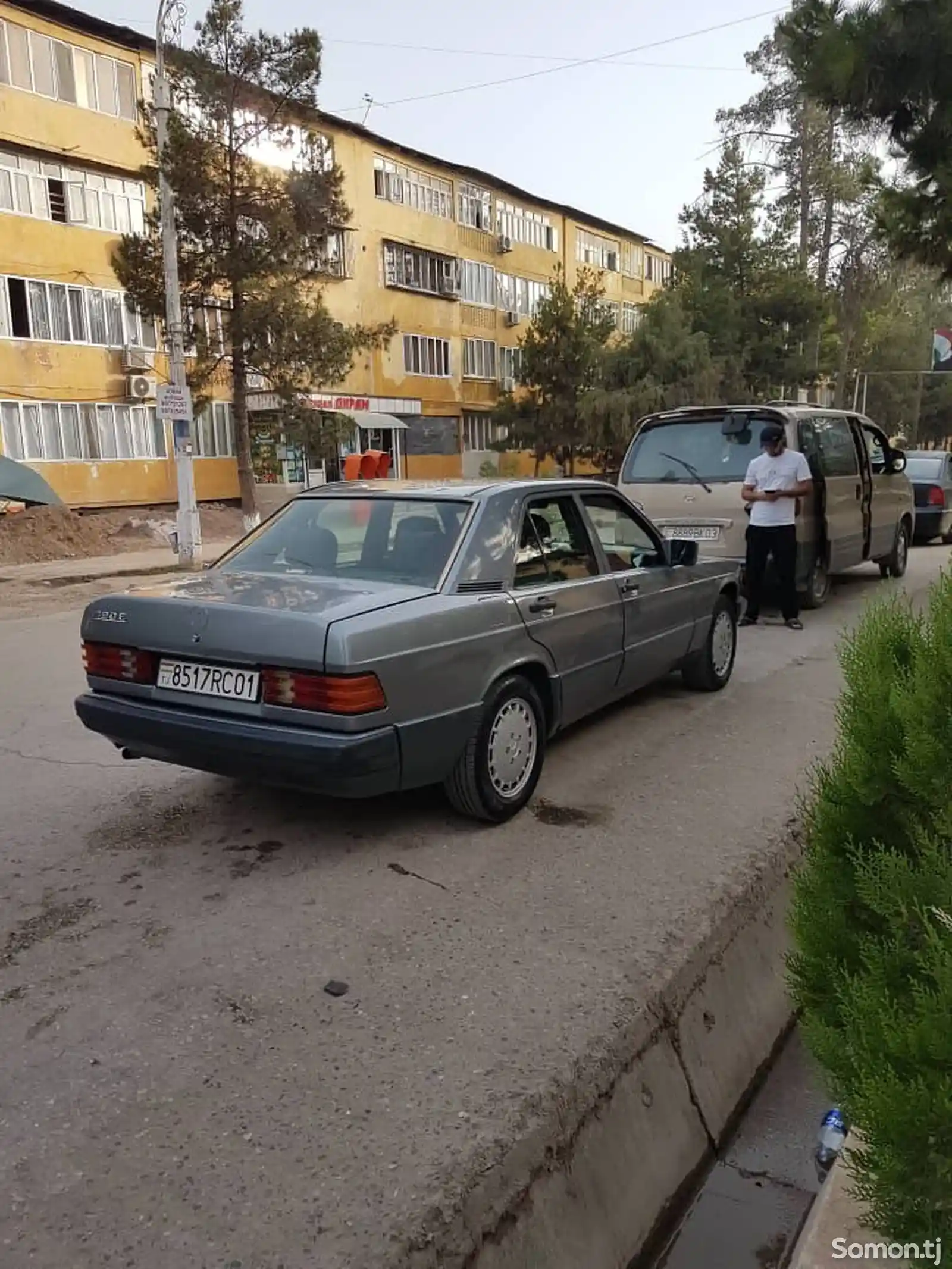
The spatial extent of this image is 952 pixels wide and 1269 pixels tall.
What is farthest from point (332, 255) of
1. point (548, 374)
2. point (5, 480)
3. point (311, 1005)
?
point (311, 1005)

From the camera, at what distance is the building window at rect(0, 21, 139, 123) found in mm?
21156

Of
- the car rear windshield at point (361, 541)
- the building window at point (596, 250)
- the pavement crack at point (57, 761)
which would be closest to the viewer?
the car rear windshield at point (361, 541)

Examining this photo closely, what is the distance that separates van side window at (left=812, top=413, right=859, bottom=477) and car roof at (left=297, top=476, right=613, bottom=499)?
16.1ft

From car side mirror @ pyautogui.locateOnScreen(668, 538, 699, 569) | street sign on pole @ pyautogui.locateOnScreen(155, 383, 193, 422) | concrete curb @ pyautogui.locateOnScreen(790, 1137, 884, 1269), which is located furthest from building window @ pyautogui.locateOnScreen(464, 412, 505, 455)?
concrete curb @ pyautogui.locateOnScreen(790, 1137, 884, 1269)

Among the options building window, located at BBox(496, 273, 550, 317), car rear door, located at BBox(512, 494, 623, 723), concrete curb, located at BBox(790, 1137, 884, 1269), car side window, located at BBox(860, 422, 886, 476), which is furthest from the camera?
building window, located at BBox(496, 273, 550, 317)

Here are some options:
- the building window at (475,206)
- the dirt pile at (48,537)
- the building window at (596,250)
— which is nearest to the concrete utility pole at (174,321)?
the dirt pile at (48,537)

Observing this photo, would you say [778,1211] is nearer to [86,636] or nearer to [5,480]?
[86,636]

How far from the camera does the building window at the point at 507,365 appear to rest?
1479 inches

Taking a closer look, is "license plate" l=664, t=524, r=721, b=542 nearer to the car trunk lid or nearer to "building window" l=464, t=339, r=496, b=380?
the car trunk lid

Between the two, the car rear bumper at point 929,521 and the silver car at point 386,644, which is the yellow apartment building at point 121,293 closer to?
the car rear bumper at point 929,521

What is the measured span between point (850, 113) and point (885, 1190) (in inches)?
448

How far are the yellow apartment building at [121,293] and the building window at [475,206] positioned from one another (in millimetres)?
→ 75

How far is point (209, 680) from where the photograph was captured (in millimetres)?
3791

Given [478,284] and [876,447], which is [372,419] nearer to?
[478,284]
